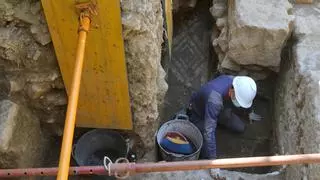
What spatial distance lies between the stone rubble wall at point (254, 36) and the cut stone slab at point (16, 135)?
8.52 feet

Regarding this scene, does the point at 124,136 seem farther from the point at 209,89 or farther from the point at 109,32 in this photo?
the point at 109,32

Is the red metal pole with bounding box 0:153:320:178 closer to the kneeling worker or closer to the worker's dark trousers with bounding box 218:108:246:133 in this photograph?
the kneeling worker

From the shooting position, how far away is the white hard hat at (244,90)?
477 centimetres

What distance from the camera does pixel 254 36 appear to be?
5133 mm

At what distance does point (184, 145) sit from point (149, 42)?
1.71m

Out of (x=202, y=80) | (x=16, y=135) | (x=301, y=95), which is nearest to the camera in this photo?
(x=16, y=135)

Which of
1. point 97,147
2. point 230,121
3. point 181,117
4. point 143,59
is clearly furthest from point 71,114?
point 230,121

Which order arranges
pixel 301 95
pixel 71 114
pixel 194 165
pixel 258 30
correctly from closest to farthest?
pixel 71 114 → pixel 194 165 → pixel 301 95 → pixel 258 30

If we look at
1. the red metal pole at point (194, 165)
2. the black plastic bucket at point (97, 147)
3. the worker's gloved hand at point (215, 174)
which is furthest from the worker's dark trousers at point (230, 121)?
the red metal pole at point (194, 165)

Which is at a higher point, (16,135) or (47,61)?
(47,61)

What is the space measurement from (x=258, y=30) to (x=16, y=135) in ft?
9.74

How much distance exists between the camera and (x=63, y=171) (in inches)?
88.5

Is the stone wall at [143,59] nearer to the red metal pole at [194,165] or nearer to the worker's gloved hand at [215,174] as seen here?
the worker's gloved hand at [215,174]

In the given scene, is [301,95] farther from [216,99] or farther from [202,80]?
[202,80]
